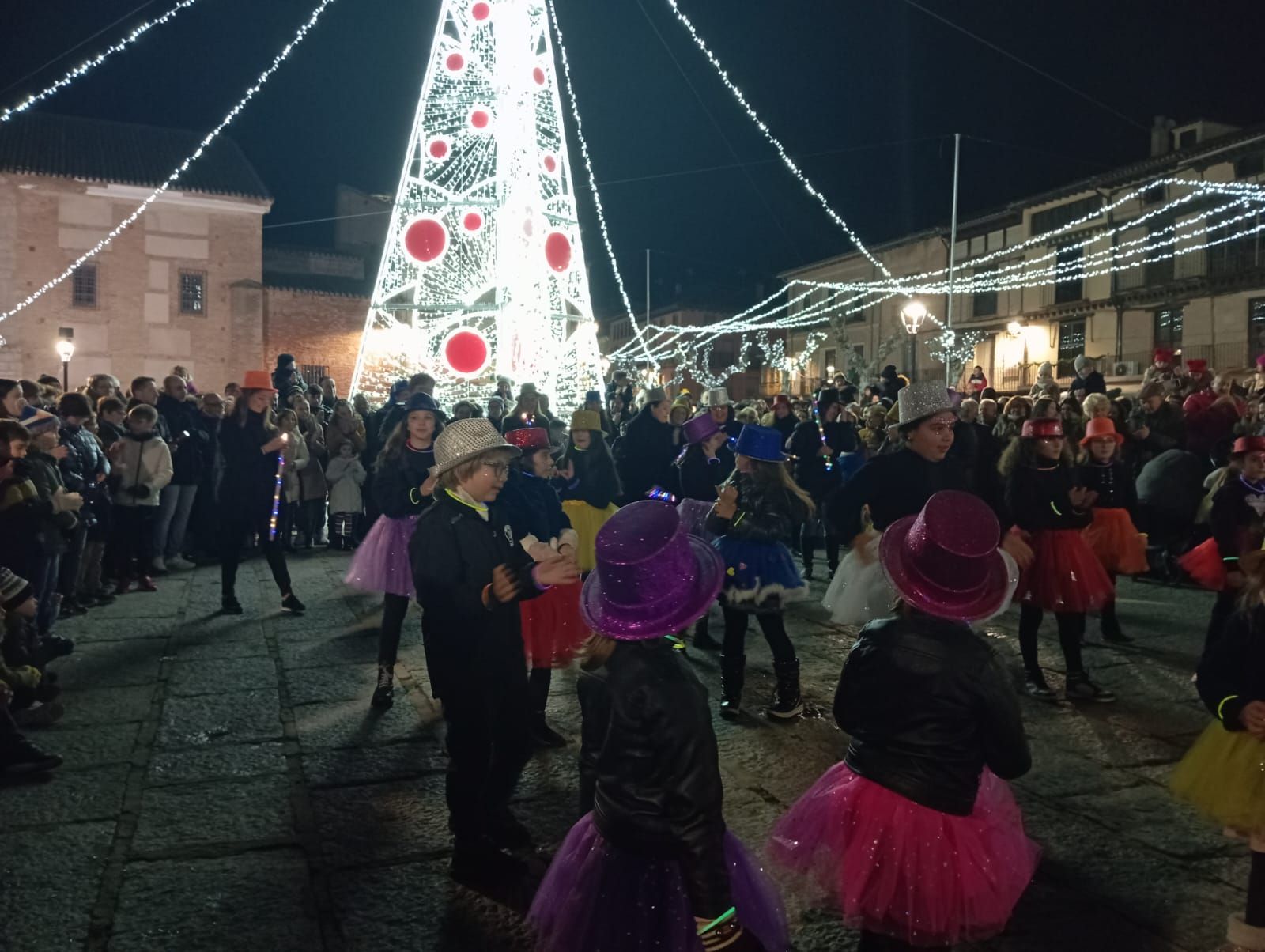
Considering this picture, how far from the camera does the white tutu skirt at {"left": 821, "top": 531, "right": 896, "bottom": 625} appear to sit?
488 centimetres

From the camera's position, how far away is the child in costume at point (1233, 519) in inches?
211

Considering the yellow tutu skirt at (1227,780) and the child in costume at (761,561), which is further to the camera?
the child in costume at (761,561)

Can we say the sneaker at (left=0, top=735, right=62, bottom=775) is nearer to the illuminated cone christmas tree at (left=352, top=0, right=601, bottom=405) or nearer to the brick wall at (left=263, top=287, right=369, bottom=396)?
the illuminated cone christmas tree at (left=352, top=0, right=601, bottom=405)

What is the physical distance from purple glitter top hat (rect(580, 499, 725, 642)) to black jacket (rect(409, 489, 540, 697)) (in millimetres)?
1179

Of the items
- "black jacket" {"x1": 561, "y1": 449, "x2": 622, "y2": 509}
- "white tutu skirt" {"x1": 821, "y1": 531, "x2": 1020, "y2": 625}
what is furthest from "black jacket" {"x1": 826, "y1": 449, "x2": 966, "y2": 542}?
"black jacket" {"x1": 561, "y1": 449, "x2": 622, "y2": 509}

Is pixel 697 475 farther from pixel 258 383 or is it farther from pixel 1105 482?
pixel 258 383

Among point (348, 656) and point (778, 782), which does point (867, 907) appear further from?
point (348, 656)

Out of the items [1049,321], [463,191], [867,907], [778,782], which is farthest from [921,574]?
[1049,321]

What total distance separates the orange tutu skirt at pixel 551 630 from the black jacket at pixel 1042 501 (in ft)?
9.80

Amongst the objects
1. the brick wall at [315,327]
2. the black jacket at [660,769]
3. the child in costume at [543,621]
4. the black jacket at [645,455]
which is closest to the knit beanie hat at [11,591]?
the child in costume at [543,621]

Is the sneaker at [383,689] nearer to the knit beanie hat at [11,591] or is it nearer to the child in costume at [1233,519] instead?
the knit beanie hat at [11,591]

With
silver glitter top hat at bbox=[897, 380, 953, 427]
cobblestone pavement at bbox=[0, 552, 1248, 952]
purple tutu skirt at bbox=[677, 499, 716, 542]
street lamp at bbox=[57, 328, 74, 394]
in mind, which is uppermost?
street lamp at bbox=[57, 328, 74, 394]

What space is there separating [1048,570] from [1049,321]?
87.5 feet

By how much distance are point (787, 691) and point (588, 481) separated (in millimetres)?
2717
